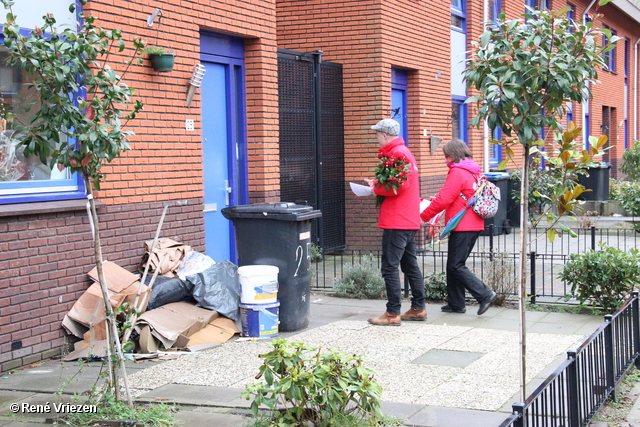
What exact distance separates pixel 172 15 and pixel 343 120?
5.49 metres

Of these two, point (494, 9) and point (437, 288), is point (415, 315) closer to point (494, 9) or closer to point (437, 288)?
point (437, 288)

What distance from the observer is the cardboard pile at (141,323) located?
6.60 metres

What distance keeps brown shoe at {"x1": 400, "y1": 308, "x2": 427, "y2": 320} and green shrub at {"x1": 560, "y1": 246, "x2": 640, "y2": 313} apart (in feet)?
5.30

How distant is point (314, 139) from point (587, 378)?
8.21 meters

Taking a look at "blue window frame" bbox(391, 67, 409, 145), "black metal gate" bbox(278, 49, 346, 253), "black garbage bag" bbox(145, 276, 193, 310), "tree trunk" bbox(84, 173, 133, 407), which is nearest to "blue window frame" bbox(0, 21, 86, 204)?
"black garbage bag" bbox(145, 276, 193, 310)

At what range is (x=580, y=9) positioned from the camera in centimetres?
2584

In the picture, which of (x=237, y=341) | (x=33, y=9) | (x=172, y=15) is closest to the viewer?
(x=33, y=9)

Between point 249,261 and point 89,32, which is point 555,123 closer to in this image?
point 89,32

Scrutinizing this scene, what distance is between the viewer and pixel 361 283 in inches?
377

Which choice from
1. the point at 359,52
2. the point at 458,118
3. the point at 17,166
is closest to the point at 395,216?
the point at 17,166

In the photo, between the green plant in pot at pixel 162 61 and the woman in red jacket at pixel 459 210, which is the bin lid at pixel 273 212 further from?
the green plant in pot at pixel 162 61

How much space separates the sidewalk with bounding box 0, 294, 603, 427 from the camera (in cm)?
507

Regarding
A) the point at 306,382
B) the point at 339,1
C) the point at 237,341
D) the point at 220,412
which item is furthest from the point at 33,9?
the point at 339,1

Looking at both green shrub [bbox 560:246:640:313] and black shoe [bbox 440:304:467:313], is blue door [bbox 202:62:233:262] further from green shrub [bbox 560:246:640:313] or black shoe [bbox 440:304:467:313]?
green shrub [bbox 560:246:640:313]
